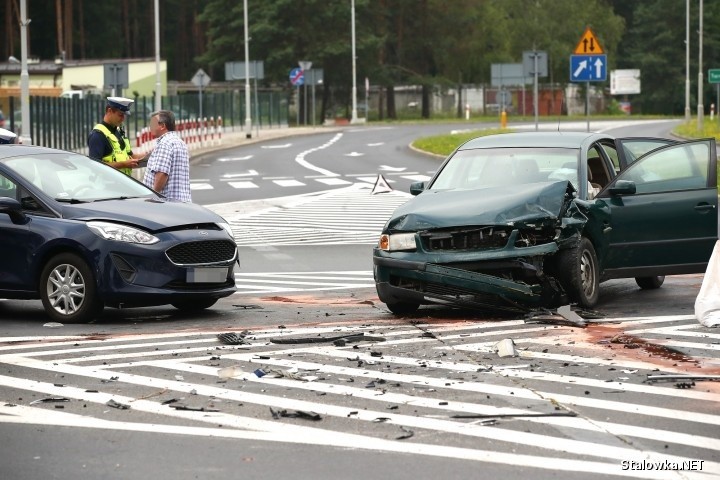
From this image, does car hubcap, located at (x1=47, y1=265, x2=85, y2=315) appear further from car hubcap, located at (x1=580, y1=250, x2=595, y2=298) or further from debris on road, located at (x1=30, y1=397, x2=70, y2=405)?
car hubcap, located at (x1=580, y1=250, x2=595, y2=298)

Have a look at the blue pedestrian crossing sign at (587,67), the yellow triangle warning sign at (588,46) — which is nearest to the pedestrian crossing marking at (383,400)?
the blue pedestrian crossing sign at (587,67)

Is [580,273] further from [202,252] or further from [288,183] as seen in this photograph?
[288,183]

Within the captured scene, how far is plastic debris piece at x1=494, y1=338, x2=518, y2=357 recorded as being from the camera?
1013cm

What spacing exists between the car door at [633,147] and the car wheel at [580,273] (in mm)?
1713

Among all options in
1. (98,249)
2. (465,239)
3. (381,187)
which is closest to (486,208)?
(465,239)

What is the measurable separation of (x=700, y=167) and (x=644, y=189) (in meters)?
0.62

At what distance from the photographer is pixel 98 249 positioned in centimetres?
1244

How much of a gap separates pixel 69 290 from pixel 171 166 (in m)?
2.75

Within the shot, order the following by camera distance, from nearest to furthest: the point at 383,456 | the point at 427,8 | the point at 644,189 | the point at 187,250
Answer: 1. the point at 383,456
2. the point at 187,250
3. the point at 644,189
4. the point at 427,8

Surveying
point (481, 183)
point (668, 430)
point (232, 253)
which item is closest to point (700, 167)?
point (481, 183)

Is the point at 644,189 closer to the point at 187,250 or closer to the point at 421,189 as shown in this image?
the point at 421,189

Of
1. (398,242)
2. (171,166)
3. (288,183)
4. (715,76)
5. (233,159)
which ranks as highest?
(715,76)

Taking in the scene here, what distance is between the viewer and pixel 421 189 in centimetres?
1377

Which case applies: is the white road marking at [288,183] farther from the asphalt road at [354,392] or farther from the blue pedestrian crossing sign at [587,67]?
the asphalt road at [354,392]
